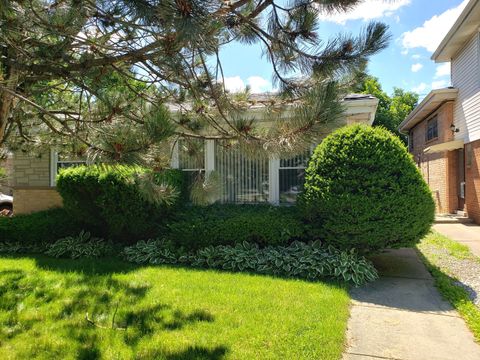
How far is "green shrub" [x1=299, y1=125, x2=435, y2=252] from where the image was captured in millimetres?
5570

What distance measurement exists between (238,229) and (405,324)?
3.40 metres

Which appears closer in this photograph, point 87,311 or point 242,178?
point 87,311

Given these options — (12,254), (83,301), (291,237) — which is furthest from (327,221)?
(12,254)

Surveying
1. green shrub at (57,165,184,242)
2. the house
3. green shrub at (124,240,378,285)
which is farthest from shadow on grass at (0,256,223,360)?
the house

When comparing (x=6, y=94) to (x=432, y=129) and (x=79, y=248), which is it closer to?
(x=79, y=248)

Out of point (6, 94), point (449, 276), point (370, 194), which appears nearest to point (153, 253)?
point (370, 194)

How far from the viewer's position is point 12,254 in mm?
7285

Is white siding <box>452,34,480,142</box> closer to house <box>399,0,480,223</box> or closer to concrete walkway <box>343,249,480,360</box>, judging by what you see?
house <box>399,0,480,223</box>

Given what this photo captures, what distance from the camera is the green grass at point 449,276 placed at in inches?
161

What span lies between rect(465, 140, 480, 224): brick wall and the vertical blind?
7.03m

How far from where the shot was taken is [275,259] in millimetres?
5934

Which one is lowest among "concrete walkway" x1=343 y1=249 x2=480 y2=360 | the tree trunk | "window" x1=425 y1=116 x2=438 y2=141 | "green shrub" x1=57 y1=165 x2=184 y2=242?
"concrete walkway" x1=343 y1=249 x2=480 y2=360

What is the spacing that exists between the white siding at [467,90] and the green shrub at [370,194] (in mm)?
6690

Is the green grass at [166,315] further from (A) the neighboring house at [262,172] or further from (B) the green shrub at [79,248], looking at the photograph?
(A) the neighboring house at [262,172]
